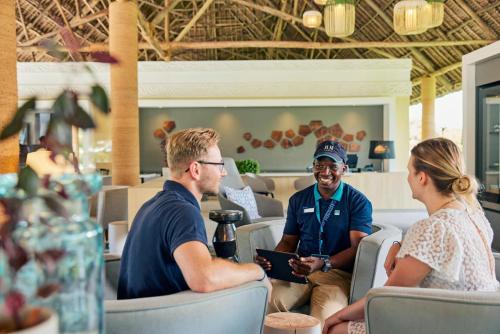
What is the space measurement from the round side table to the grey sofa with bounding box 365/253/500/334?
429mm

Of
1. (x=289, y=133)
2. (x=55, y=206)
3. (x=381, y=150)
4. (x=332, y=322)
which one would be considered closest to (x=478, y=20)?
(x=381, y=150)

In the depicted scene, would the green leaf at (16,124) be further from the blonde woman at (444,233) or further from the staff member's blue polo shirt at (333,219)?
the staff member's blue polo shirt at (333,219)

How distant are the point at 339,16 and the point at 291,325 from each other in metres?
6.51

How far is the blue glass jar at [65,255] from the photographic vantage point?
1.00 meters

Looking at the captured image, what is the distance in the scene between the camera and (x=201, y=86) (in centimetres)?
1478

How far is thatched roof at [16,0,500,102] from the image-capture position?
1397 cm

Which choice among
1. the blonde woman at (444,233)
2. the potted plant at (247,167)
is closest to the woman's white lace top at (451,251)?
the blonde woman at (444,233)

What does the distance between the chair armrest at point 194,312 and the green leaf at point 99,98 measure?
90cm

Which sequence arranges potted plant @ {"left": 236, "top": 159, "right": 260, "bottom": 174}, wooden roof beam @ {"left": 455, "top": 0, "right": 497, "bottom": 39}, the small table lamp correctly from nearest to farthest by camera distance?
the small table lamp → potted plant @ {"left": 236, "top": 159, "right": 260, "bottom": 174} → wooden roof beam @ {"left": 455, "top": 0, "right": 497, "bottom": 39}

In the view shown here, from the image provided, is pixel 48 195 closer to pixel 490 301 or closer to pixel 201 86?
pixel 490 301

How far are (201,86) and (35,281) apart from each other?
46.0 ft

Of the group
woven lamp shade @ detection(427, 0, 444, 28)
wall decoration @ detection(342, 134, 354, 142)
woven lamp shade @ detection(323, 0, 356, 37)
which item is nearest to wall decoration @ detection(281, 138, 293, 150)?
wall decoration @ detection(342, 134, 354, 142)

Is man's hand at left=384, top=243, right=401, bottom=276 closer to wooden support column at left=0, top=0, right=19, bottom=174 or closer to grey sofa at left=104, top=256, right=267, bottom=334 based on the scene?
grey sofa at left=104, top=256, right=267, bottom=334

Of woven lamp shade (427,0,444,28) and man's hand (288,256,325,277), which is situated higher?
woven lamp shade (427,0,444,28)
